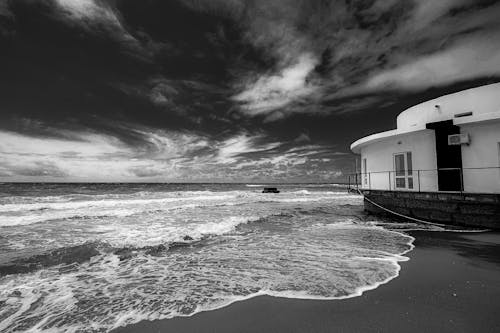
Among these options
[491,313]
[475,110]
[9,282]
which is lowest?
[9,282]

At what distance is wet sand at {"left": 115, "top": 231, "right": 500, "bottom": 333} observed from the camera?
11.3 feet

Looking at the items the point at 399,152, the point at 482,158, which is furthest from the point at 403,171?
the point at 482,158

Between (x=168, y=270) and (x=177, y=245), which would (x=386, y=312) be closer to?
(x=168, y=270)

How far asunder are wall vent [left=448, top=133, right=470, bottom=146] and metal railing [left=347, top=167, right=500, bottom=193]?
1.13 metres

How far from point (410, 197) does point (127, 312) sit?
12742 mm

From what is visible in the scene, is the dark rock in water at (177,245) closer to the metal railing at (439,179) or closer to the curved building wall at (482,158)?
the metal railing at (439,179)

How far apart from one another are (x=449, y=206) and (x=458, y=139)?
2.92m

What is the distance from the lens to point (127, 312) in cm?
408

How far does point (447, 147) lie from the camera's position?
11336 millimetres

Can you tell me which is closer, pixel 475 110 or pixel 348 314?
pixel 348 314

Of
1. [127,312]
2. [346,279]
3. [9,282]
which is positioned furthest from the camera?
[9,282]

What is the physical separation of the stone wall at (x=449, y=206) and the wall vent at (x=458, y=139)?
224 centimetres

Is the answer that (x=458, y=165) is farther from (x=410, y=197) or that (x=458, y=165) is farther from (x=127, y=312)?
(x=127, y=312)

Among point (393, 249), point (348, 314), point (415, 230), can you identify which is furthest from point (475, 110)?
point (348, 314)
